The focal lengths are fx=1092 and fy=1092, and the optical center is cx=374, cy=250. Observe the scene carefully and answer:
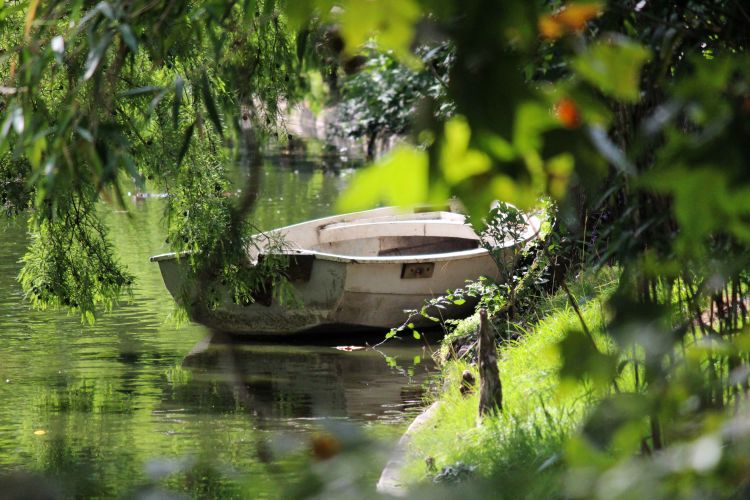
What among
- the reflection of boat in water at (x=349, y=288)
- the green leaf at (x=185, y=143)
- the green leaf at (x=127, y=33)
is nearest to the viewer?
the green leaf at (x=127, y=33)

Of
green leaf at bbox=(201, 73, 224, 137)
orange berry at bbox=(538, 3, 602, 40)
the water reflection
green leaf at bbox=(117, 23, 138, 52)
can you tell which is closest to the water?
the water reflection

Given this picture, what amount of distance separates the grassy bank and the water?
580 millimetres

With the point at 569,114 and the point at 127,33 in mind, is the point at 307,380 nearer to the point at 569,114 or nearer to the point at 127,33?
the point at 127,33

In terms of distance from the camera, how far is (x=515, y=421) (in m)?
5.16

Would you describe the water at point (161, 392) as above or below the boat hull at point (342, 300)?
below

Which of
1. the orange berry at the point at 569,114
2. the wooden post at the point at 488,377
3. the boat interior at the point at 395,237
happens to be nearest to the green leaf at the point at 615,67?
the orange berry at the point at 569,114

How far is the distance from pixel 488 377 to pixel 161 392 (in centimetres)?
413

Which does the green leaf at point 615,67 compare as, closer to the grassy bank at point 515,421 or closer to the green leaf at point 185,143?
the green leaf at point 185,143

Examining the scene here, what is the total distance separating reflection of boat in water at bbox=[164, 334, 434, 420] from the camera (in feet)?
27.6

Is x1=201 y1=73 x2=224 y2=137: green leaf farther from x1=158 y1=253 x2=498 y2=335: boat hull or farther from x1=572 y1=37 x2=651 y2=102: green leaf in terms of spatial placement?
x1=158 y1=253 x2=498 y2=335: boat hull

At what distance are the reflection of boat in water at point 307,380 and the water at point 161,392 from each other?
0.02 m

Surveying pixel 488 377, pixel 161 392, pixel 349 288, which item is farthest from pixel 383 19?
pixel 349 288

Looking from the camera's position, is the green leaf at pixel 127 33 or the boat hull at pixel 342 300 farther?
the boat hull at pixel 342 300

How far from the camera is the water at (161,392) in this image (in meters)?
6.98
